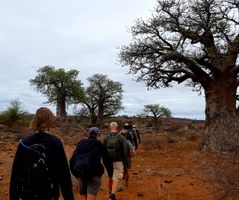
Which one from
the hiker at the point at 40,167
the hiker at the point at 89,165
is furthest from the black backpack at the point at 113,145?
the hiker at the point at 40,167

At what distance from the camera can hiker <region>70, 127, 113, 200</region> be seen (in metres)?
6.34

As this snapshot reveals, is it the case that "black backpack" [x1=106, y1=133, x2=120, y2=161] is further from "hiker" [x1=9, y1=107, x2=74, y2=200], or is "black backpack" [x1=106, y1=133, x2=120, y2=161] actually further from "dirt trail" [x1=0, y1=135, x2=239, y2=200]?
"hiker" [x1=9, y1=107, x2=74, y2=200]

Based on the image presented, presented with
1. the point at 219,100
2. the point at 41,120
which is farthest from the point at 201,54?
the point at 41,120

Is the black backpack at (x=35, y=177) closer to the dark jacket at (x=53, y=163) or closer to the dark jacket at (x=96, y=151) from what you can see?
the dark jacket at (x=53, y=163)

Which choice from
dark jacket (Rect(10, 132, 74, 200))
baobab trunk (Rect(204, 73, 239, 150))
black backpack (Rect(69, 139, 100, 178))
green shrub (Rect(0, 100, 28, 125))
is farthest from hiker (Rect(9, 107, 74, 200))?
green shrub (Rect(0, 100, 28, 125))

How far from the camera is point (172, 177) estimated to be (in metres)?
11.4

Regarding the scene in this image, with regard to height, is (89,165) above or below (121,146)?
below

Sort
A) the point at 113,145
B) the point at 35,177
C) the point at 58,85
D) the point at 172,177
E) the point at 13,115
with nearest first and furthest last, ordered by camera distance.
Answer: the point at 35,177 < the point at 113,145 < the point at 172,177 < the point at 13,115 < the point at 58,85

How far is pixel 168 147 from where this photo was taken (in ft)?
64.8

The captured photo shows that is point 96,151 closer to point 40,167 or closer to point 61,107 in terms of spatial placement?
point 40,167

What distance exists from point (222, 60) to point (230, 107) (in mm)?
1892

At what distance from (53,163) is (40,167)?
125mm

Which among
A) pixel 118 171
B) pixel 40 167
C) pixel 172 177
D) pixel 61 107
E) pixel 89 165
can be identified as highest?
pixel 61 107

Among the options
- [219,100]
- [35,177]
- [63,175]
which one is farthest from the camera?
[219,100]
